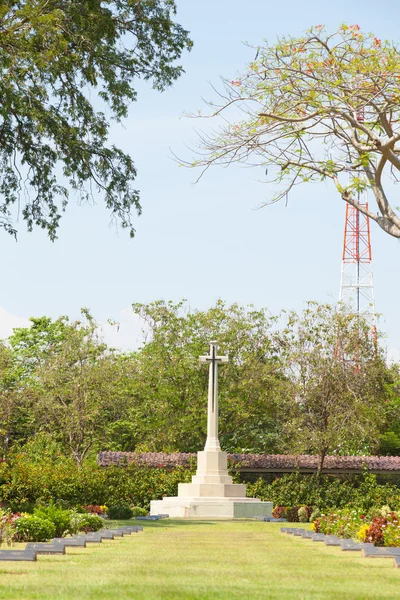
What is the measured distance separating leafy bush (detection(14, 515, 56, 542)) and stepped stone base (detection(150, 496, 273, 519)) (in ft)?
48.7

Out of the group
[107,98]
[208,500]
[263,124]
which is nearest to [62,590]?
[263,124]

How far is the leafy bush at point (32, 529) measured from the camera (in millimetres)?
14117

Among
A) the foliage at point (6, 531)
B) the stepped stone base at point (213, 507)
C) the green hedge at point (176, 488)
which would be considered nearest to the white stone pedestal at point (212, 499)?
the stepped stone base at point (213, 507)

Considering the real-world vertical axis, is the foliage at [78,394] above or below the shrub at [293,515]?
above

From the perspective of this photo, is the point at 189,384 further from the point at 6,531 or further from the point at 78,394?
the point at 6,531

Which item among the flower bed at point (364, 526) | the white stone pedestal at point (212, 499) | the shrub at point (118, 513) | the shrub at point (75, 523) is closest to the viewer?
the flower bed at point (364, 526)

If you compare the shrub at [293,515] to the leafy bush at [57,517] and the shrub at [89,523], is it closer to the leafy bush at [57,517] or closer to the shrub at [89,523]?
the shrub at [89,523]

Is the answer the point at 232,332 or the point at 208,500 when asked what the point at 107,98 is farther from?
the point at 232,332

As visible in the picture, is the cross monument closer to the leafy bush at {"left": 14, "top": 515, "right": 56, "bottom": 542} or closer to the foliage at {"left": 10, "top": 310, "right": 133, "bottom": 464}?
the foliage at {"left": 10, "top": 310, "right": 133, "bottom": 464}

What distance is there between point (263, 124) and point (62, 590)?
10.5 m

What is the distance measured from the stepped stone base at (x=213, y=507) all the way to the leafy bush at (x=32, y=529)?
14829 millimetres

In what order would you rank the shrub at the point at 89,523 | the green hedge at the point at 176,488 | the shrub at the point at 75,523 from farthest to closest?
1. the green hedge at the point at 176,488
2. the shrub at the point at 89,523
3. the shrub at the point at 75,523

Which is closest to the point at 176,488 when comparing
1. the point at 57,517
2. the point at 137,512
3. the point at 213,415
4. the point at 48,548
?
the point at 213,415

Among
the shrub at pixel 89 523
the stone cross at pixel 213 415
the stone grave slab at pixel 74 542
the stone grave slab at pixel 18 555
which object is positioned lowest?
the shrub at pixel 89 523
